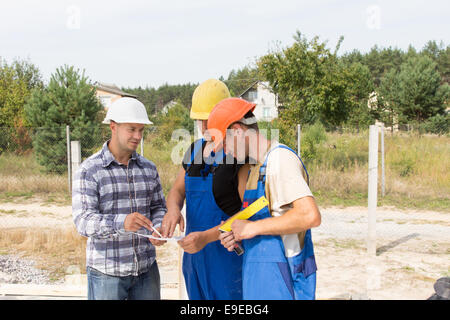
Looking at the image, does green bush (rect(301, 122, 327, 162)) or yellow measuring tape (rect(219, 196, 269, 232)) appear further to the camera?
green bush (rect(301, 122, 327, 162))

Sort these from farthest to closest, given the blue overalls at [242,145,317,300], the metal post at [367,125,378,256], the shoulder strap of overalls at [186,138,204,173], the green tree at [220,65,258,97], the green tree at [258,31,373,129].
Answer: the green tree at [220,65,258,97], the green tree at [258,31,373,129], the metal post at [367,125,378,256], the shoulder strap of overalls at [186,138,204,173], the blue overalls at [242,145,317,300]

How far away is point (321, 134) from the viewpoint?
1180 cm

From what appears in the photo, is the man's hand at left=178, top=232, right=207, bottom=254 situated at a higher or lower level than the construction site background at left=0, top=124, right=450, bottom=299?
higher

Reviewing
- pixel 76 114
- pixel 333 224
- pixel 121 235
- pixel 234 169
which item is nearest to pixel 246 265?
pixel 234 169

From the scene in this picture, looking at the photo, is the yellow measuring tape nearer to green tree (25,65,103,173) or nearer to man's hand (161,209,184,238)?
man's hand (161,209,184,238)

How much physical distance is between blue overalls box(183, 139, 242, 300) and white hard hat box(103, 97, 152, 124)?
0.49m

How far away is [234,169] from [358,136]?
11197 millimetres

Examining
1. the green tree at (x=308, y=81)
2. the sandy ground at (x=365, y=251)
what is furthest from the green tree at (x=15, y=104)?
the green tree at (x=308, y=81)

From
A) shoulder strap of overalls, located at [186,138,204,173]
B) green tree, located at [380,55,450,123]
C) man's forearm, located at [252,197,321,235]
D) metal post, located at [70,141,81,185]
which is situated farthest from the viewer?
green tree, located at [380,55,450,123]

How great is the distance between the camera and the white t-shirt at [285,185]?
5.37 ft

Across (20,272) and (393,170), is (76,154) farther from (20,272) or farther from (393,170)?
(393,170)

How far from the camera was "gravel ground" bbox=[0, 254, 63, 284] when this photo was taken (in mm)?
5297

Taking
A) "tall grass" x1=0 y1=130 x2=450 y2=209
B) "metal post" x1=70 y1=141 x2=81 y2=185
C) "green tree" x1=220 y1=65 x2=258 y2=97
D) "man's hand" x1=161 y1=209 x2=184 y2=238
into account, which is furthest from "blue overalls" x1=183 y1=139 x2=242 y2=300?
"green tree" x1=220 y1=65 x2=258 y2=97

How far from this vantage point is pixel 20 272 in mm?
5598
